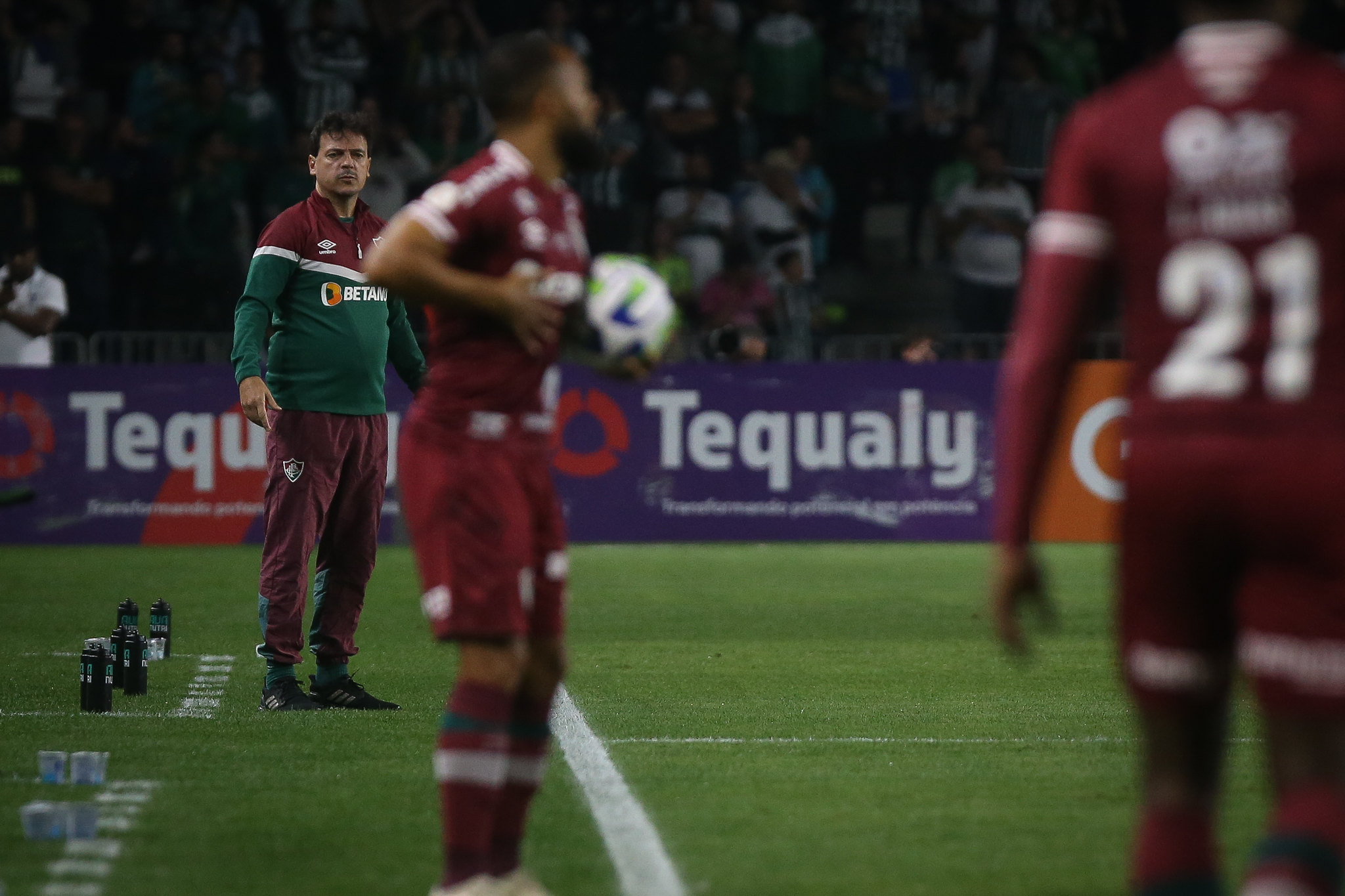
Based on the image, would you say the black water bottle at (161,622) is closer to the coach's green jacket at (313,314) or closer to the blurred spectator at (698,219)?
the coach's green jacket at (313,314)

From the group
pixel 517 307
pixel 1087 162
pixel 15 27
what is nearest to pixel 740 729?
pixel 517 307

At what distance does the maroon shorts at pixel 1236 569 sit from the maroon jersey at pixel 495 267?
1870 mm

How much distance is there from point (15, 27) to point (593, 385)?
909 centimetres

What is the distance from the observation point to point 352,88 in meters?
21.6

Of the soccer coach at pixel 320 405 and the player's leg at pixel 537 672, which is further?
Result: the soccer coach at pixel 320 405

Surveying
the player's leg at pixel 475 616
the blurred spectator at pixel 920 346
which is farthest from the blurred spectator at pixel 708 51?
the player's leg at pixel 475 616

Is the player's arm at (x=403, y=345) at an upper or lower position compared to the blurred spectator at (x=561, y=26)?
lower

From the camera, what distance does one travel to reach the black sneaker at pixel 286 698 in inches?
335

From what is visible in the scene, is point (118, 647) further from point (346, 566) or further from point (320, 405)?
point (320, 405)

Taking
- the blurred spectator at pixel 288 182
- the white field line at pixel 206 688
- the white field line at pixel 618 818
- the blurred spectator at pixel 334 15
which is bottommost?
the white field line at pixel 206 688

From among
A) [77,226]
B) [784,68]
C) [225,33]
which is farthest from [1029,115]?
[77,226]

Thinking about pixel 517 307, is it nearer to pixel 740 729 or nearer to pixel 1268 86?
pixel 1268 86

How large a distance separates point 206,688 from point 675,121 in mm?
13390

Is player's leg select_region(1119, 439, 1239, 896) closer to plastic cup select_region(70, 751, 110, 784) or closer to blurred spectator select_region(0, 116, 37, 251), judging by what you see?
plastic cup select_region(70, 751, 110, 784)
